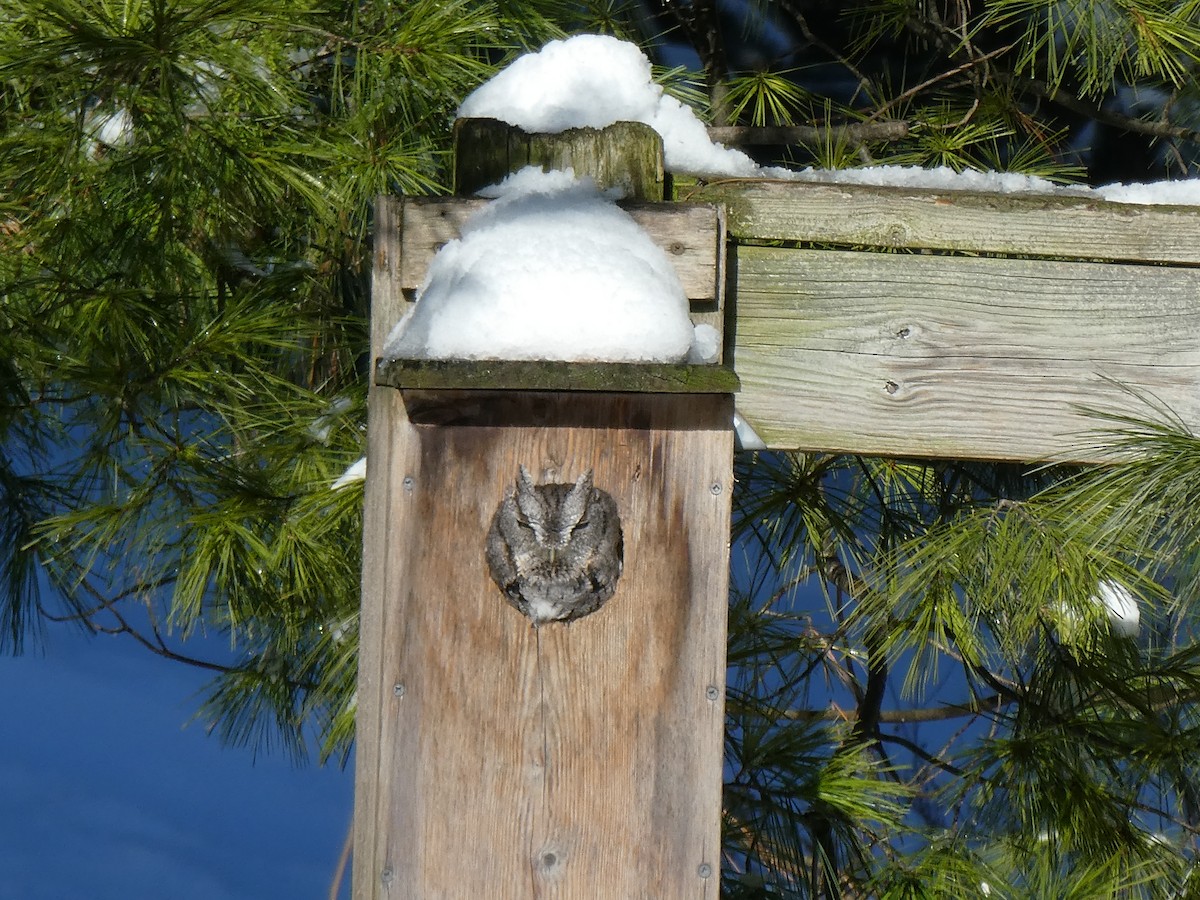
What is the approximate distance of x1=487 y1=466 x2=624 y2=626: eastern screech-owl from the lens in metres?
0.82

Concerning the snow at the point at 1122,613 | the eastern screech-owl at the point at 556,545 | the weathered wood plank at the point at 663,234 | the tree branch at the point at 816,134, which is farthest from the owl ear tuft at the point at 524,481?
the tree branch at the point at 816,134

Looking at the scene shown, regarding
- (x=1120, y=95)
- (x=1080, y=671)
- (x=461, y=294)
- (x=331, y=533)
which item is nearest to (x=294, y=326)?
(x=331, y=533)

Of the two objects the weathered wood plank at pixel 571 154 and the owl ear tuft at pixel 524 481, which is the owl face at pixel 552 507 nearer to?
the owl ear tuft at pixel 524 481

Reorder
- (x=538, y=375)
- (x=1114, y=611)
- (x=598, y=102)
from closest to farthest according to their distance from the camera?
(x=538, y=375) < (x=598, y=102) < (x=1114, y=611)

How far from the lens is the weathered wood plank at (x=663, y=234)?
836 millimetres

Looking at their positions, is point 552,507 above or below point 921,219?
below

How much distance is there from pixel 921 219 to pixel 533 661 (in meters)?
0.43

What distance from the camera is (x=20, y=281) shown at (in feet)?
4.94

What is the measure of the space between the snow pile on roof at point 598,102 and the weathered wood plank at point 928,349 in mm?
84

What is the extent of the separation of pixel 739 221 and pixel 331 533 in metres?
0.86

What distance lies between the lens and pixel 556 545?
0.81 meters

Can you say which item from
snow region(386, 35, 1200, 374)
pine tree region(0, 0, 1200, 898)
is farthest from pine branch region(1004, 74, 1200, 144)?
snow region(386, 35, 1200, 374)

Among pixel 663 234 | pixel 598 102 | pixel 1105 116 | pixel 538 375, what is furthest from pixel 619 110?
pixel 1105 116

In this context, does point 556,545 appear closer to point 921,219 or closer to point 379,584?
Result: point 379,584
